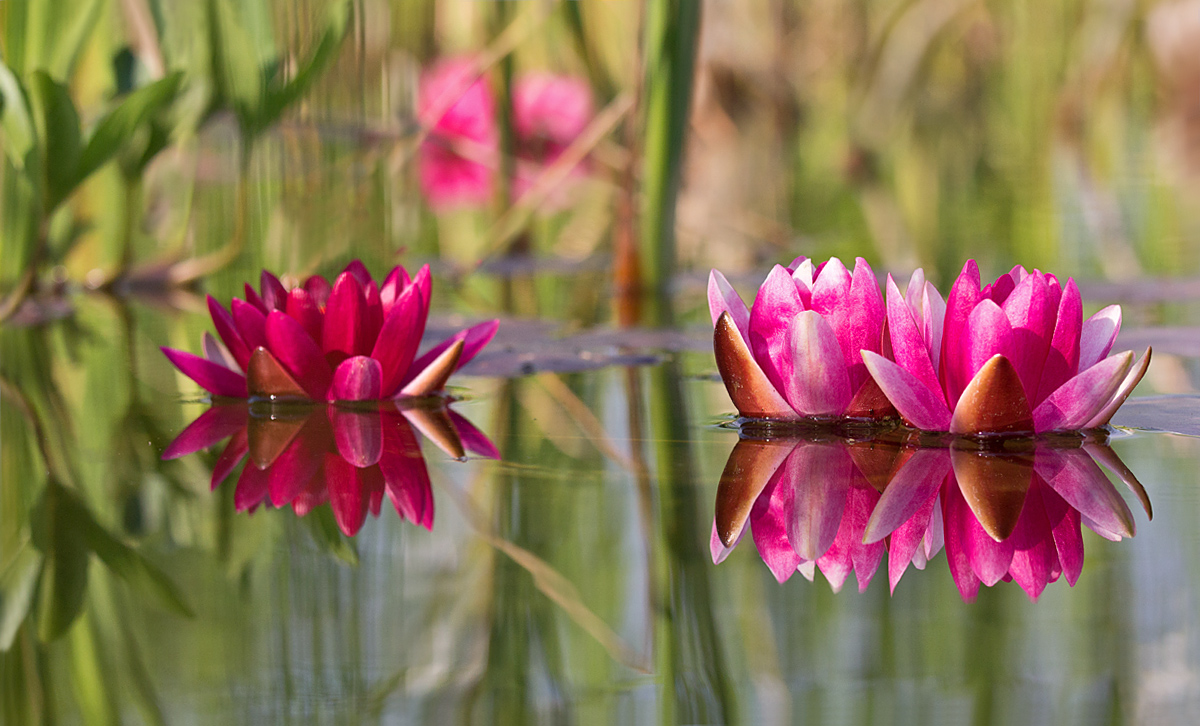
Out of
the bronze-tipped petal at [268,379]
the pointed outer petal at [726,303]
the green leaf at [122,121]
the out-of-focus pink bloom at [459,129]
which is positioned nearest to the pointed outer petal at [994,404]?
the pointed outer petal at [726,303]

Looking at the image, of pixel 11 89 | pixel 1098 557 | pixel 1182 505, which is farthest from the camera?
pixel 11 89

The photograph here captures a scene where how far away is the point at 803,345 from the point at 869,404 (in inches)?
3.7

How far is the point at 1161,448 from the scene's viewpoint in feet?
3.53

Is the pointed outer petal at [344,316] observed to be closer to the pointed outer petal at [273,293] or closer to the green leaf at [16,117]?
the pointed outer petal at [273,293]

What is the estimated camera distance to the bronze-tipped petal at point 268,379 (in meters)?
1.26

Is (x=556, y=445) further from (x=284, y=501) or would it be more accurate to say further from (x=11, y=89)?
(x=11, y=89)

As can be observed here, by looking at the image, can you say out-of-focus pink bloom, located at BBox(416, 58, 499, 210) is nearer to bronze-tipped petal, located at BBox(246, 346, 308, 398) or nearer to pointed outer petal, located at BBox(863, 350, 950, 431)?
bronze-tipped petal, located at BBox(246, 346, 308, 398)

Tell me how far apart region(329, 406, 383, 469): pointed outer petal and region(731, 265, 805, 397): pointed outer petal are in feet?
1.14

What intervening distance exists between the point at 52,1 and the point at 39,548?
45.5 inches

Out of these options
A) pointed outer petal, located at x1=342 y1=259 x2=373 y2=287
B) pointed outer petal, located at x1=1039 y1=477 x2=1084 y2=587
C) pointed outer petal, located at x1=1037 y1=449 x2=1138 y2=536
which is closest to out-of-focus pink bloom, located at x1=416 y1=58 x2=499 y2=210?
pointed outer petal, located at x1=342 y1=259 x2=373 y2=287

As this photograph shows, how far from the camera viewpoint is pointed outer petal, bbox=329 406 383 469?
1084mm

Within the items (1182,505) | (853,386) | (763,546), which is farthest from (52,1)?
(1182,505)

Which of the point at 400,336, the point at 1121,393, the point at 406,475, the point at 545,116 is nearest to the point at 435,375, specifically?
the point at 400,336

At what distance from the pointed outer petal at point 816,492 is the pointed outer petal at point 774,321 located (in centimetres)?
9
